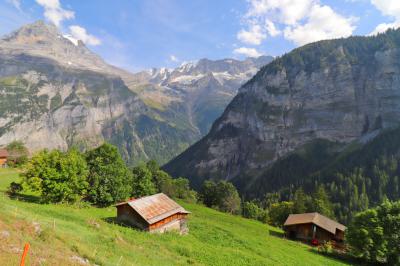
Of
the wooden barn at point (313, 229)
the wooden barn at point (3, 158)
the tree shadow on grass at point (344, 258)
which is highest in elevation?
the wooden barn at point (3, 158)

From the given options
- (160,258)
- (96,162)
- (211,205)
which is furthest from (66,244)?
(211,205)

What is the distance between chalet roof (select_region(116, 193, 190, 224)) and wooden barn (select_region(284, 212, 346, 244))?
4088 centimetres

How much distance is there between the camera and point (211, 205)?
438 ft

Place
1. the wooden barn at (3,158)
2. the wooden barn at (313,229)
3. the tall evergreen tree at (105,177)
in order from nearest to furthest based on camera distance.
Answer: the tall evergreen tree at (105,177)
the wooden barn at (313,229)
the wooden barn at (3,158)

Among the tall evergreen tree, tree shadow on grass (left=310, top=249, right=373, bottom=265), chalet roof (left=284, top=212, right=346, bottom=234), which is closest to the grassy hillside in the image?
tree shadow on grass (left=310, top=249, right=373, bottom=265)

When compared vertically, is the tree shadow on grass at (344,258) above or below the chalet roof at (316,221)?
below

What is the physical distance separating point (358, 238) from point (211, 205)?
7953 cm

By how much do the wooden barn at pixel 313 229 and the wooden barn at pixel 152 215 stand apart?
130 ft

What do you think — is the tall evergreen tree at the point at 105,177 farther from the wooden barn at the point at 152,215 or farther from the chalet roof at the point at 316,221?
the chalet roof at the point at 316,221

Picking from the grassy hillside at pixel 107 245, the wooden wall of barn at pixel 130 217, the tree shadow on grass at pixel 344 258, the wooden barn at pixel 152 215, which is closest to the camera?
the grassy hillside at pixel 107 245

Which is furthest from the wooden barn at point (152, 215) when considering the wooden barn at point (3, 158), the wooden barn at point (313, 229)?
the wooden barn at point (3, 158)

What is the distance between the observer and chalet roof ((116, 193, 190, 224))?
156 ft

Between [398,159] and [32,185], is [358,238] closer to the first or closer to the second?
[32,185]

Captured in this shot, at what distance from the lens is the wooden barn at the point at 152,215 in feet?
156
